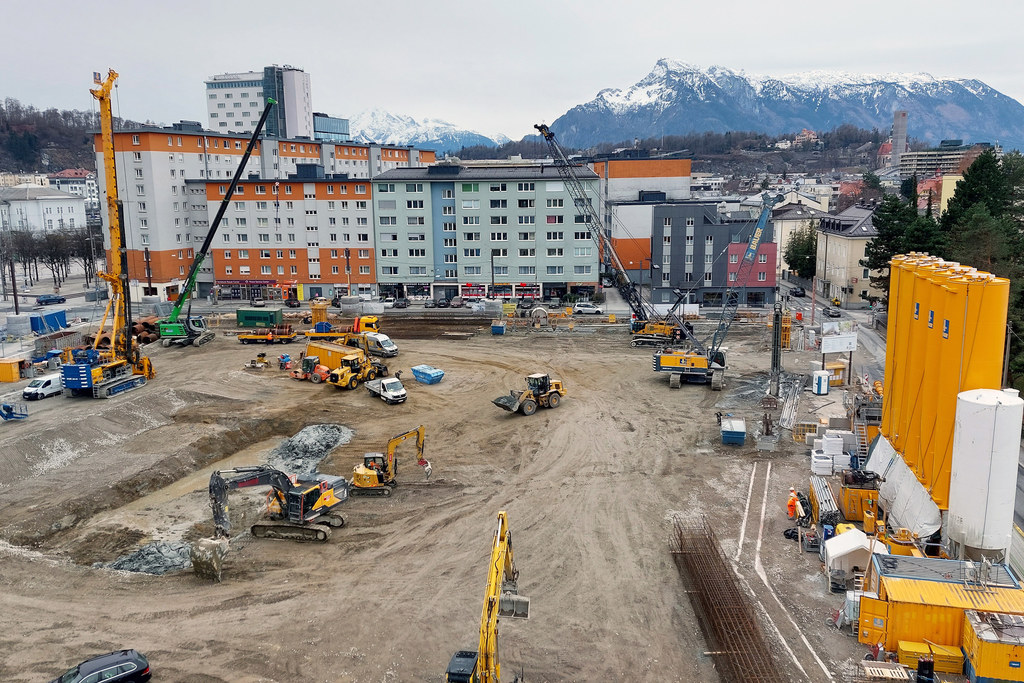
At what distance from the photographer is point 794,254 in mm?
81562

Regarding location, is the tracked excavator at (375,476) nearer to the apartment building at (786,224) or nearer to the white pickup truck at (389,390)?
the white pickup truck at (389,390)

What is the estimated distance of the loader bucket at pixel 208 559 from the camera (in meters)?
20.7

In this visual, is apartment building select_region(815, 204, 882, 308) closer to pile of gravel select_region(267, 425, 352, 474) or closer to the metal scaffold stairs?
the metal scaffold stairs

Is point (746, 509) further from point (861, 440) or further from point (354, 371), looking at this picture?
point (354, 371)

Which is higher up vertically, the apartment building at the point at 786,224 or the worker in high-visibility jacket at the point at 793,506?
the apartment building at the point at 786,224

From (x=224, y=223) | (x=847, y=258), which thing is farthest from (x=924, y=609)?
(x=224, y=223)

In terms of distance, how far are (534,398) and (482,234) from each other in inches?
1513

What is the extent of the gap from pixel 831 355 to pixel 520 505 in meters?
31.2

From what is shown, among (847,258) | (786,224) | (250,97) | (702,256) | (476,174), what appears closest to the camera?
(847,258)

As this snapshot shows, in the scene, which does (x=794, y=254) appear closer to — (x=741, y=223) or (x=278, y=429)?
(x=741, y=223)

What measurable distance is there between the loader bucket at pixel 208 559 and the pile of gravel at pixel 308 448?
28.9 ft

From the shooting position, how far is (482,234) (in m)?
72.8

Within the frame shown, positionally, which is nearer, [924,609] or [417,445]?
[924,609]

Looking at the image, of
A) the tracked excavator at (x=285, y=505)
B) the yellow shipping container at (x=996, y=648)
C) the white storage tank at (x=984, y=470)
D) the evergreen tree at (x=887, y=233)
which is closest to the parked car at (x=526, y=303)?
the evergreen tree at (x=887, y=233)
